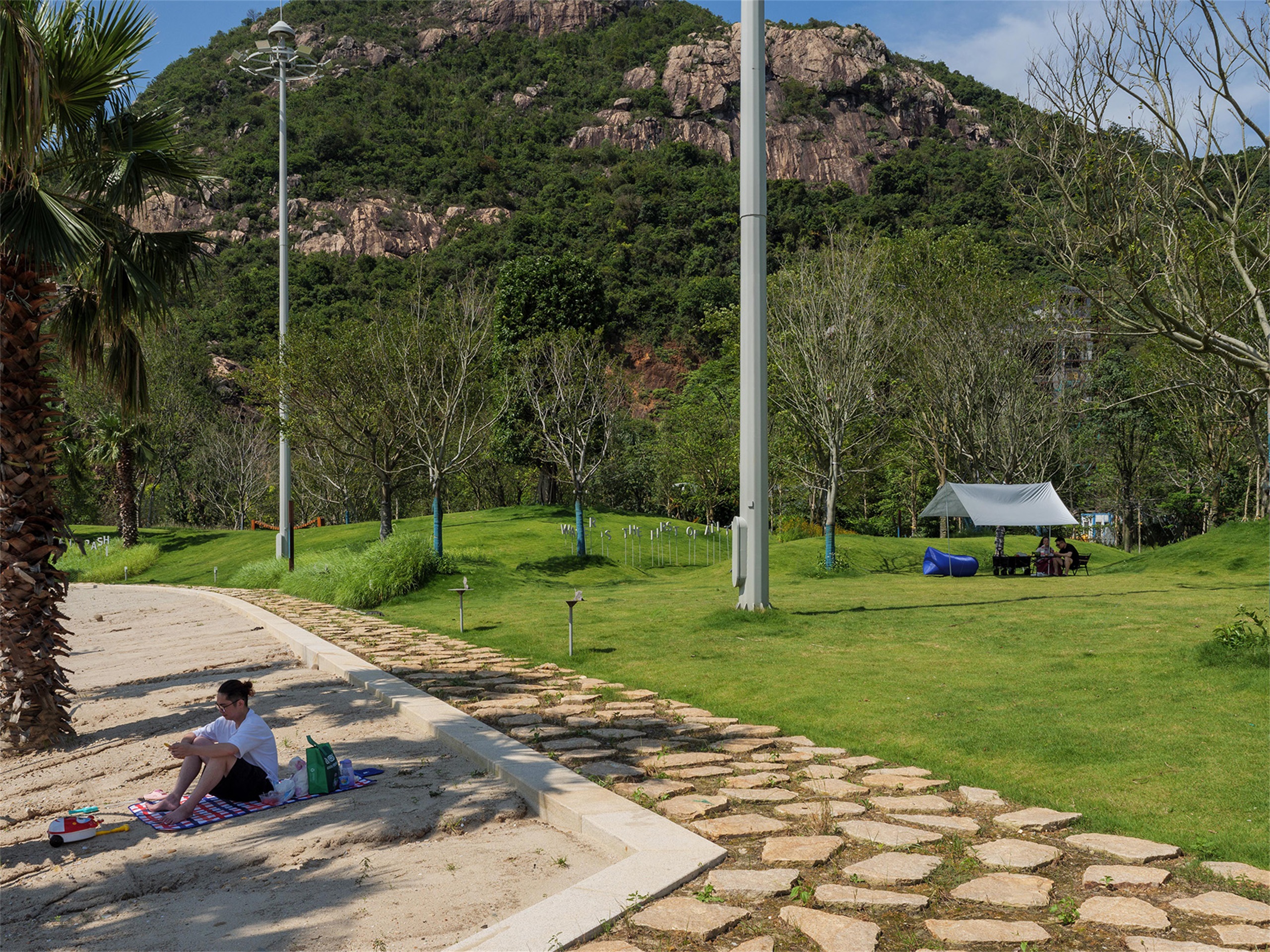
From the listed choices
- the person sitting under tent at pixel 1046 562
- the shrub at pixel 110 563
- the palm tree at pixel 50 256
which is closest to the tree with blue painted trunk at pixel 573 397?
the person sitting under tent at pixel 1046 562

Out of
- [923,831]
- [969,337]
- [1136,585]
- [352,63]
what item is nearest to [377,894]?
[923,831]

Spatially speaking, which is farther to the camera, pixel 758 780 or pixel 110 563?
pixel 110 563

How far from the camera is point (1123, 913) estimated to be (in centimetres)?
395

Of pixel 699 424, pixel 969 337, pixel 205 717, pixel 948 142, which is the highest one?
pixel 948 142

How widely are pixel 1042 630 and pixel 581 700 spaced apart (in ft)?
23.3

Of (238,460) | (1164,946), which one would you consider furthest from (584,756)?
(238,460)

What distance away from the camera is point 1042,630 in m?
12.4

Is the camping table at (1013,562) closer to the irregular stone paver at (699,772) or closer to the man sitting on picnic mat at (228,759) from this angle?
the irregular stone paver at (699,772)

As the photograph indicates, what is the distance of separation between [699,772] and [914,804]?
4.90 feet

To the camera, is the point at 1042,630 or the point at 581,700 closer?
the point at 581,700

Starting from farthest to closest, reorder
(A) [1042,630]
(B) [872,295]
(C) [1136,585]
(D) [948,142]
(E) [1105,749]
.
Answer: (D) [948,142], (B) [872,295], (C) [1136,585], (A) [1042,630], (E) [1105,749]

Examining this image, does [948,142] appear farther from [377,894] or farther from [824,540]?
[377,894]

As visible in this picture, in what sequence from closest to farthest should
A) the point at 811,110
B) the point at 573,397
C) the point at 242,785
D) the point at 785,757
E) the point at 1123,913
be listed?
the point at 1123,913 → the point at 242,785 → the point at 785,757 → the point at 573,397 → the point at 811,110

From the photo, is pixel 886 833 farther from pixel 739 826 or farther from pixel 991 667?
pixel 991 667
